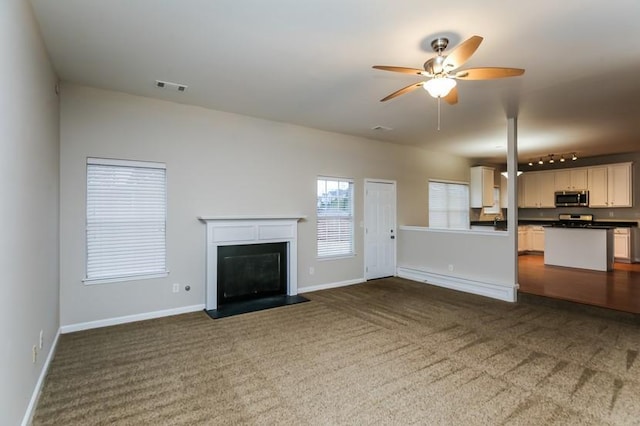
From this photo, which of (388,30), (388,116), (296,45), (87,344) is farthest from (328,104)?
(87,344)

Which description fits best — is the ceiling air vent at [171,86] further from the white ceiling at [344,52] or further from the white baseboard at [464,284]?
the white baseboard at [464,284]

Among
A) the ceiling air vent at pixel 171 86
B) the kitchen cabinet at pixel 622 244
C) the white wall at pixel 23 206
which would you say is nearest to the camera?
the white wall at pixel 23 206

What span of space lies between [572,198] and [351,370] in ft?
28.5

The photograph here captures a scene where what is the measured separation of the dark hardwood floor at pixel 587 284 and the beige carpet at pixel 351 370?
1.37ft

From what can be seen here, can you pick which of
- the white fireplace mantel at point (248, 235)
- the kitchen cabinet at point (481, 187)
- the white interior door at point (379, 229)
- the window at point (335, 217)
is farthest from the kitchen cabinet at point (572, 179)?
the white fireplace mantel at point (248, 235)

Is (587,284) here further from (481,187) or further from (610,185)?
(610,185)

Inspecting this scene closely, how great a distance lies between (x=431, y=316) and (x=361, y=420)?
2.42 meters

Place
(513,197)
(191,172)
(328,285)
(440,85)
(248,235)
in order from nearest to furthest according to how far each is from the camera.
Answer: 1. (440,85)
2. (191,172)
3. (248,235)
4. (513,197)
5. (328,285)

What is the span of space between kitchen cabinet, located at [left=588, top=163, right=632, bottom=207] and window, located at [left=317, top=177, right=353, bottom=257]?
6.68 meters

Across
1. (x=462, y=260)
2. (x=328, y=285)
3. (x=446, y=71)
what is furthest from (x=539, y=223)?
(x=446, y=71)

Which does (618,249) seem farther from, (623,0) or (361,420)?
(361,420)

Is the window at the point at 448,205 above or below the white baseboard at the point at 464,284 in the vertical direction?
above

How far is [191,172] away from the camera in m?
4.48

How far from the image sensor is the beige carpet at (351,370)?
87.0 inches
